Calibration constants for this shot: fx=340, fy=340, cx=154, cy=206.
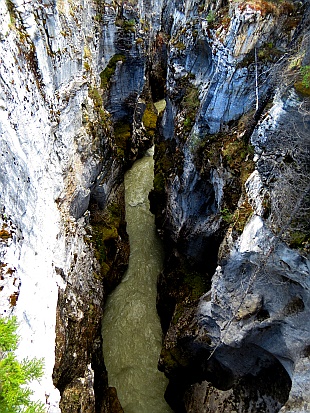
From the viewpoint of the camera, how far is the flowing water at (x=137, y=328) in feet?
43.4

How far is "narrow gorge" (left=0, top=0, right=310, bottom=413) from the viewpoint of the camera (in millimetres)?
7414

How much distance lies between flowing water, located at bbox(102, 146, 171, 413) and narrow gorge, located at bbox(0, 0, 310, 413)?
8.7 inches

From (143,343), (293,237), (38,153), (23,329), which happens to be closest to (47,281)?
(23,329)

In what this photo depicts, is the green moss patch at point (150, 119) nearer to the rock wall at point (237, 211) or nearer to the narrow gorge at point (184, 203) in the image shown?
the narrow gorge at point (184, 203)

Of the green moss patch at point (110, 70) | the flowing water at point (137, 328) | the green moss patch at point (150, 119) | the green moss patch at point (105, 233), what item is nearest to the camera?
the flowing water at point (137, 328)

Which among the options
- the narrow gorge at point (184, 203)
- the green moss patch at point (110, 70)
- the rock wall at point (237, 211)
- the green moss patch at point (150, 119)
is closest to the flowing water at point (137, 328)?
the narrow gorge at point (184, 203)

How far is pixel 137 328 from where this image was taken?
14.9 metres

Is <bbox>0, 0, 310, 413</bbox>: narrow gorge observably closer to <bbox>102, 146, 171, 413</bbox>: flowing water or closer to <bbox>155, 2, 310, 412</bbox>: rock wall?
<bbox>155, 2, 310, 412</bbox>: rock wall

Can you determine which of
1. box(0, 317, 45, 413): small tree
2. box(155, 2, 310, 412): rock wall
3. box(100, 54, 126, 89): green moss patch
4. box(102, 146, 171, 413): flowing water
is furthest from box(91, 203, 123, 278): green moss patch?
box(0, 317, 45, 413): small tree

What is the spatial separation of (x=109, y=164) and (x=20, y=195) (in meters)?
8.09

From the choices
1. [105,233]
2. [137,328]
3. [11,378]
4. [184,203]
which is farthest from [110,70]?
[11,378]

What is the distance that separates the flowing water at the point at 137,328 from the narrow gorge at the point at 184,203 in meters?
0.22

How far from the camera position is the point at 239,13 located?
9.80 m

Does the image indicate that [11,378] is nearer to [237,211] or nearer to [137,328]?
[237,211]
